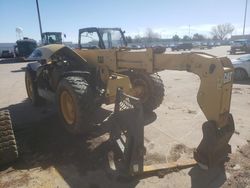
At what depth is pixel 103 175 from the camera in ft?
14.0

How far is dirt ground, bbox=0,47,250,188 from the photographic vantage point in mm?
4074

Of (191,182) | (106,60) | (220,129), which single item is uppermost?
(106,60)

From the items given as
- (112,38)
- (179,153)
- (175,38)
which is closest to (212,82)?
(179,153)

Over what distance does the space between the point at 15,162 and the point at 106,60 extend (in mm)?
3003

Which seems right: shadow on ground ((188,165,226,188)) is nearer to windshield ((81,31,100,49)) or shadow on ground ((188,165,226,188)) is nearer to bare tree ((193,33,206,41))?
windshield ((81,31,100,49))

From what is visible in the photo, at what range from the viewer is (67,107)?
6.08 m

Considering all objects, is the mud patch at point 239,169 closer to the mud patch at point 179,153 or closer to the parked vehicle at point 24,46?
the mud patch at point 179,153

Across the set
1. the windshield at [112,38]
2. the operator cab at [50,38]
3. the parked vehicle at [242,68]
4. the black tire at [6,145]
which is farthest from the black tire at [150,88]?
the operator cab at [50,38]

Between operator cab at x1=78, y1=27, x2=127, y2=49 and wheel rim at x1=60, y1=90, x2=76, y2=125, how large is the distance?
2.06 metres

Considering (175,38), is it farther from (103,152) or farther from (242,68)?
(103,152)

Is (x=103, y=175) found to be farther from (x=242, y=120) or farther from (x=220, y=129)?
(x=242, y=120)

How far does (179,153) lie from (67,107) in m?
2.72

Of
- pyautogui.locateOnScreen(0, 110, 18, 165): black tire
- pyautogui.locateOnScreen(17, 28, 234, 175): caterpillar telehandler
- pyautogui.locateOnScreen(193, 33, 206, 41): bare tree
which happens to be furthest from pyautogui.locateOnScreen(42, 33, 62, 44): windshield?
pyautogui.locateOnScreen(193, 33, 206, 41): bare tree

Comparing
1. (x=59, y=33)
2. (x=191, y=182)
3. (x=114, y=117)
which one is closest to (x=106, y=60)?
(x=114, y=117)
